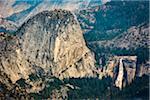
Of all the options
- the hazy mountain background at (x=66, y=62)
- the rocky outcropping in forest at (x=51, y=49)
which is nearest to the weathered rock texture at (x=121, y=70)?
the hazy mountain background at (x=66, y=62)

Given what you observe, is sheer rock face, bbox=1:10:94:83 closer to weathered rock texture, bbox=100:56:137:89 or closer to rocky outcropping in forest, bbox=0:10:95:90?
rocky outcropping in forest, bbox=0:10:95:90

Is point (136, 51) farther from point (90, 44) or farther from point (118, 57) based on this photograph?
point (90, 44)

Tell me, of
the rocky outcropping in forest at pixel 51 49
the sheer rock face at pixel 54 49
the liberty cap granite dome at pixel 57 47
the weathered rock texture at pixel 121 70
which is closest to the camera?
the weathered rock texture at pixel 121 70

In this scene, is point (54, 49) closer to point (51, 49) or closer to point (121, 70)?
point (51, 49)

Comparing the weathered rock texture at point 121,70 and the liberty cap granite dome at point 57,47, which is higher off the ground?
the liberty cap granite dome at point 57,47

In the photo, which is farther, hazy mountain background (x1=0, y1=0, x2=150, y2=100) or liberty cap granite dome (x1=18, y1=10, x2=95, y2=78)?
liberty cap granite dome (x1=18, y1=10, x2=95, y2=78)

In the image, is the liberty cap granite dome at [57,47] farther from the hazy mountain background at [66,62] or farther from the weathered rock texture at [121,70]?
the weathered rock texture at [121,70]

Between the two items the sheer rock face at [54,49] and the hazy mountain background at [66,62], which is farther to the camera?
the sheer rock face at [54,49]

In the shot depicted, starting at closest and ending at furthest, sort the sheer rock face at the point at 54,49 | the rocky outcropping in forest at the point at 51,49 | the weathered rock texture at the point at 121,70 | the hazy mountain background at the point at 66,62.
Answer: the hazy mountain background at the point at 66,62 < the weathered rock texture at the point at 121,70 < the rocky outcropping in forest at the point at 51,49 < the sheer rock face at the point at 54,49

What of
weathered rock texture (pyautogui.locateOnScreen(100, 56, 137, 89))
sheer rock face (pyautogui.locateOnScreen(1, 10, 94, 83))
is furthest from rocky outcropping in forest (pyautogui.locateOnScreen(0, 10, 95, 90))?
weathered rock texture (pyautogui.locateOnScreen(100, 56, 137, 89))
